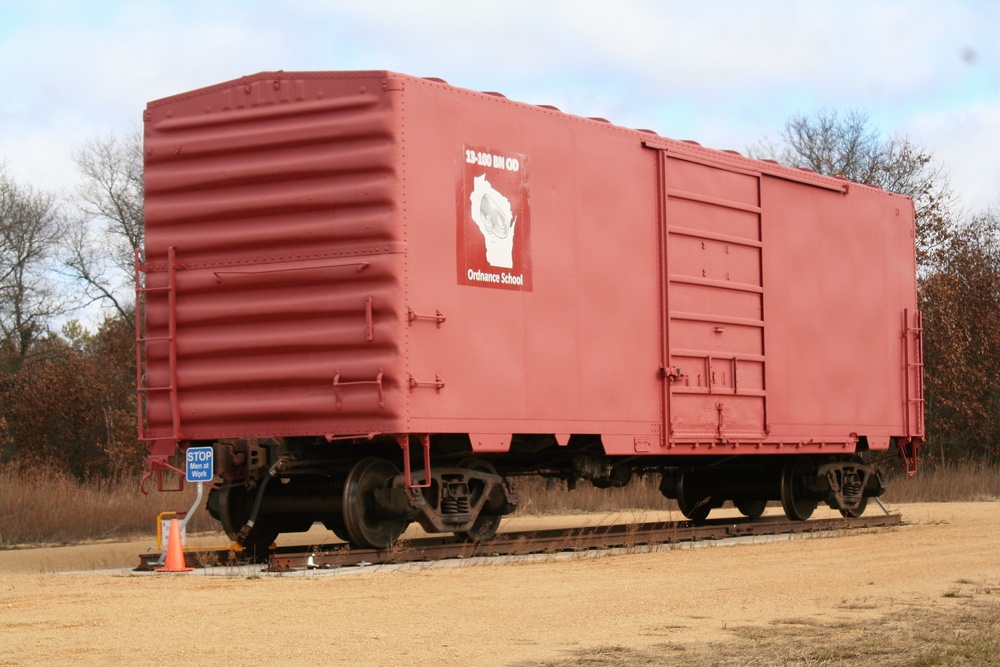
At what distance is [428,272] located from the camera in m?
11.7

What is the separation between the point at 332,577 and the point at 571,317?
3.78 metres

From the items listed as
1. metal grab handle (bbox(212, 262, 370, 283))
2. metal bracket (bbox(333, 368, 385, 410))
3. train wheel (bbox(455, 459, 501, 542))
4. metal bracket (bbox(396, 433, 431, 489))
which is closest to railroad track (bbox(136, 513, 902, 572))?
train wheel (bbox(455, 459, 501, 542))

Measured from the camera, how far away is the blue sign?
38.1 feet

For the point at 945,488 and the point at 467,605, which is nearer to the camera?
the point at 467,605

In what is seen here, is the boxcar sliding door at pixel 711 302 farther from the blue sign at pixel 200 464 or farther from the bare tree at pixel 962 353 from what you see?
the bare tree at pixel 962 353

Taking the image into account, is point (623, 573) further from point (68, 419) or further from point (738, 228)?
point (68, 419)

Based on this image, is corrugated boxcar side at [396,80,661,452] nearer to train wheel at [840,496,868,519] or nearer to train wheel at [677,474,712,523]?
train wheel at [677,474,712,523]

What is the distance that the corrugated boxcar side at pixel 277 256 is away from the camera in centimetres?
1153

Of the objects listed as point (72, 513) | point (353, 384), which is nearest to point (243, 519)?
point (353, 384)

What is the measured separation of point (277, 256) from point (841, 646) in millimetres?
6592

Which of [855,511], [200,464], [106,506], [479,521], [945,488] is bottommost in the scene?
[945,488]

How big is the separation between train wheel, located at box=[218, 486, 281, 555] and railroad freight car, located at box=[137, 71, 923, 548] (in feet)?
0.07

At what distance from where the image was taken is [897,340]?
17750 millimetres

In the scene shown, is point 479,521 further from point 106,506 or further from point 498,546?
point 106,506
